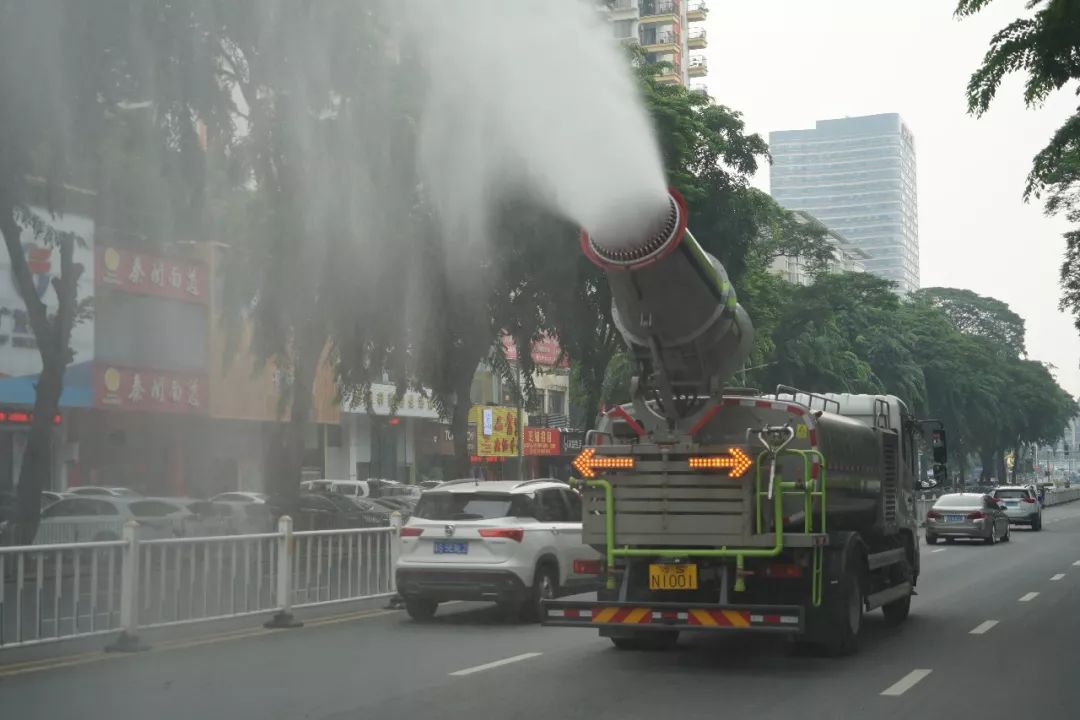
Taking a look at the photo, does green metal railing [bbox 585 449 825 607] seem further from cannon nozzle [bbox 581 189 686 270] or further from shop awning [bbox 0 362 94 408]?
shop awning [bbox 0 362 94 408]

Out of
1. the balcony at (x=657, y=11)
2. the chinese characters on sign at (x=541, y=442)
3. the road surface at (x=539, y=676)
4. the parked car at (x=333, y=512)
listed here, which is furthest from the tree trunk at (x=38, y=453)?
the balcony at (x=657, y=11)

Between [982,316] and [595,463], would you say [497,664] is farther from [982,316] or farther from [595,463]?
[982,316]

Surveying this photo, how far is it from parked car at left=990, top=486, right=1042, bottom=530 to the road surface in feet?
101

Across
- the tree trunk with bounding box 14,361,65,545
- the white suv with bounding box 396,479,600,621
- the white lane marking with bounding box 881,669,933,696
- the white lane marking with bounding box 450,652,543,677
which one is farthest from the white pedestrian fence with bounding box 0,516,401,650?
the tree trunk with bounding box 14,361,65,545

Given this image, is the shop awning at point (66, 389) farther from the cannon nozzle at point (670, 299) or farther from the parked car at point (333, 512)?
the cannon nozzle at point (670, 299)

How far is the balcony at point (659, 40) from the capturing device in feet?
311

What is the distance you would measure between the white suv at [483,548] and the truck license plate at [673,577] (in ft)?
10.6

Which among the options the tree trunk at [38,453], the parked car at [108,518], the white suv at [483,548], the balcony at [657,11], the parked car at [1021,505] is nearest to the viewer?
the white suv at [483,548]

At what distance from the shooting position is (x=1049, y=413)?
88.5 meters

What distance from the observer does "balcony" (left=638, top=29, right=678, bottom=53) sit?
9469 cm

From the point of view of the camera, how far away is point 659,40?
95.6 m

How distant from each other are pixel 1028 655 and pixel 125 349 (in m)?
20.1

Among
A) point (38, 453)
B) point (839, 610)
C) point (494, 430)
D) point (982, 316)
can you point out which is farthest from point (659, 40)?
point (839, 610)

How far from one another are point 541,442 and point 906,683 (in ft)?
169
